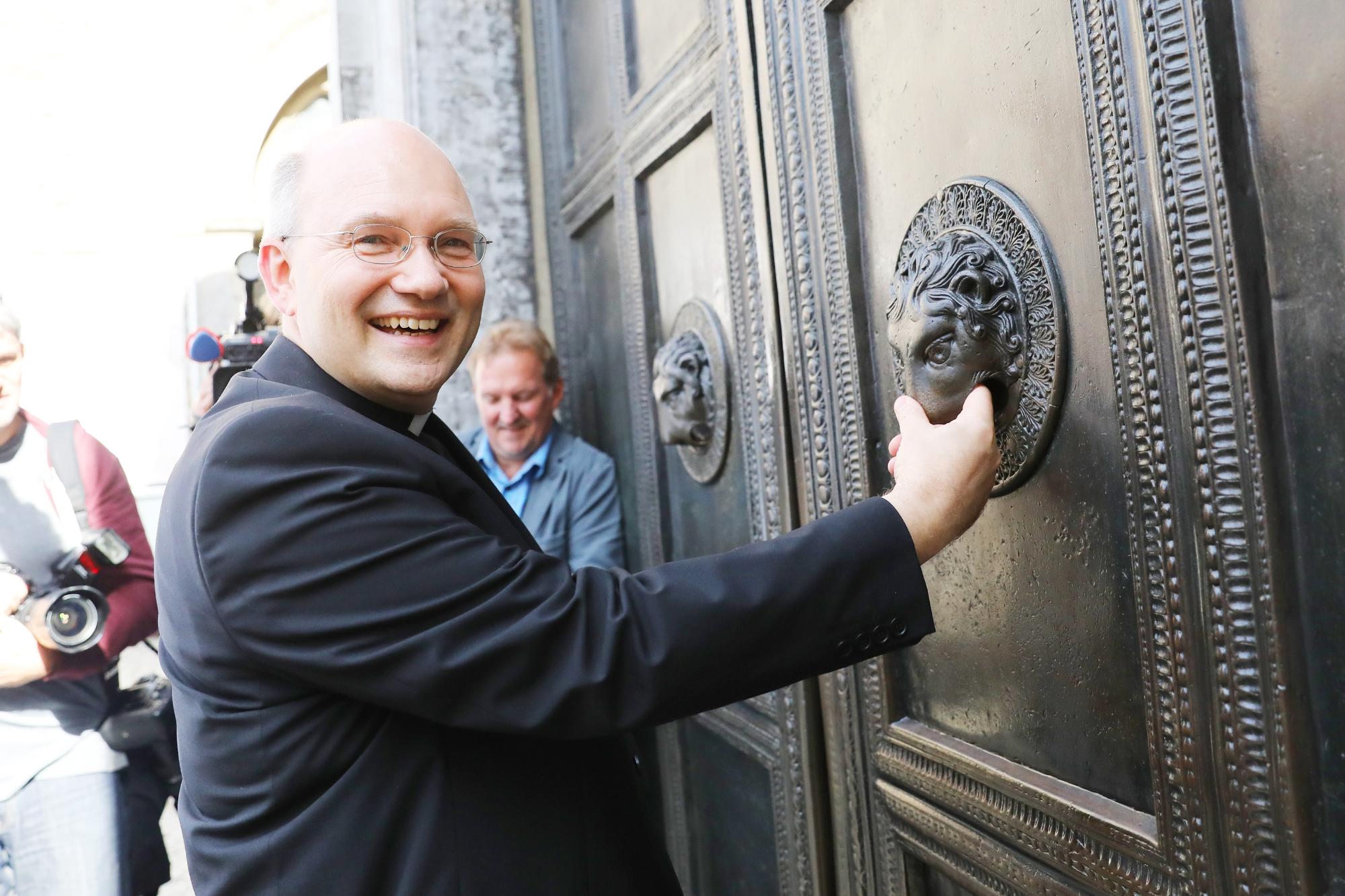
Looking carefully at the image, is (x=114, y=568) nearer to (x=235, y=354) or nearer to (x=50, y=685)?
(x=50, y=685)

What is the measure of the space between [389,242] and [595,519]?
1.56 m

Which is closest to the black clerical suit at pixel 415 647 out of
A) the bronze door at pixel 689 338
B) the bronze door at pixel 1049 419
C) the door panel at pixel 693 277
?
the bronze door at pixel 1049 419

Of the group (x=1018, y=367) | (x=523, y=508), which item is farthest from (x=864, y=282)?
(x=523, y=508)

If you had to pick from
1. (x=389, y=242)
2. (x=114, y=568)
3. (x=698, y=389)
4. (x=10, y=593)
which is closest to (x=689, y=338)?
(x=698, y=389)

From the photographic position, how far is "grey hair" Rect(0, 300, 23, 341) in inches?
102

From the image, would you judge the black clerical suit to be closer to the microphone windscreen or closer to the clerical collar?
the clerical collar

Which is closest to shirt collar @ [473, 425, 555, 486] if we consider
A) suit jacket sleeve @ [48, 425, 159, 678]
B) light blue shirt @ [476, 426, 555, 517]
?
light blue shirt @ [476, 426, 555, 517]

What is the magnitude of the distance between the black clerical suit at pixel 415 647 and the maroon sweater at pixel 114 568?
69.6 inches

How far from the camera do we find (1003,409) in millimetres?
1184

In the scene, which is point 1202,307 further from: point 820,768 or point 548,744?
point 820,768

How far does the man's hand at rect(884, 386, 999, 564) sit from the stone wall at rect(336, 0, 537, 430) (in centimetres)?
209

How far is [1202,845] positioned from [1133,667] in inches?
7.1

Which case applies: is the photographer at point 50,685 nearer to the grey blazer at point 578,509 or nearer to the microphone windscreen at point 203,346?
the microphone windscreen at point 203,346

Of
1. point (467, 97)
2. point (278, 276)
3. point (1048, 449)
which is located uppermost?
point (467, 97)
